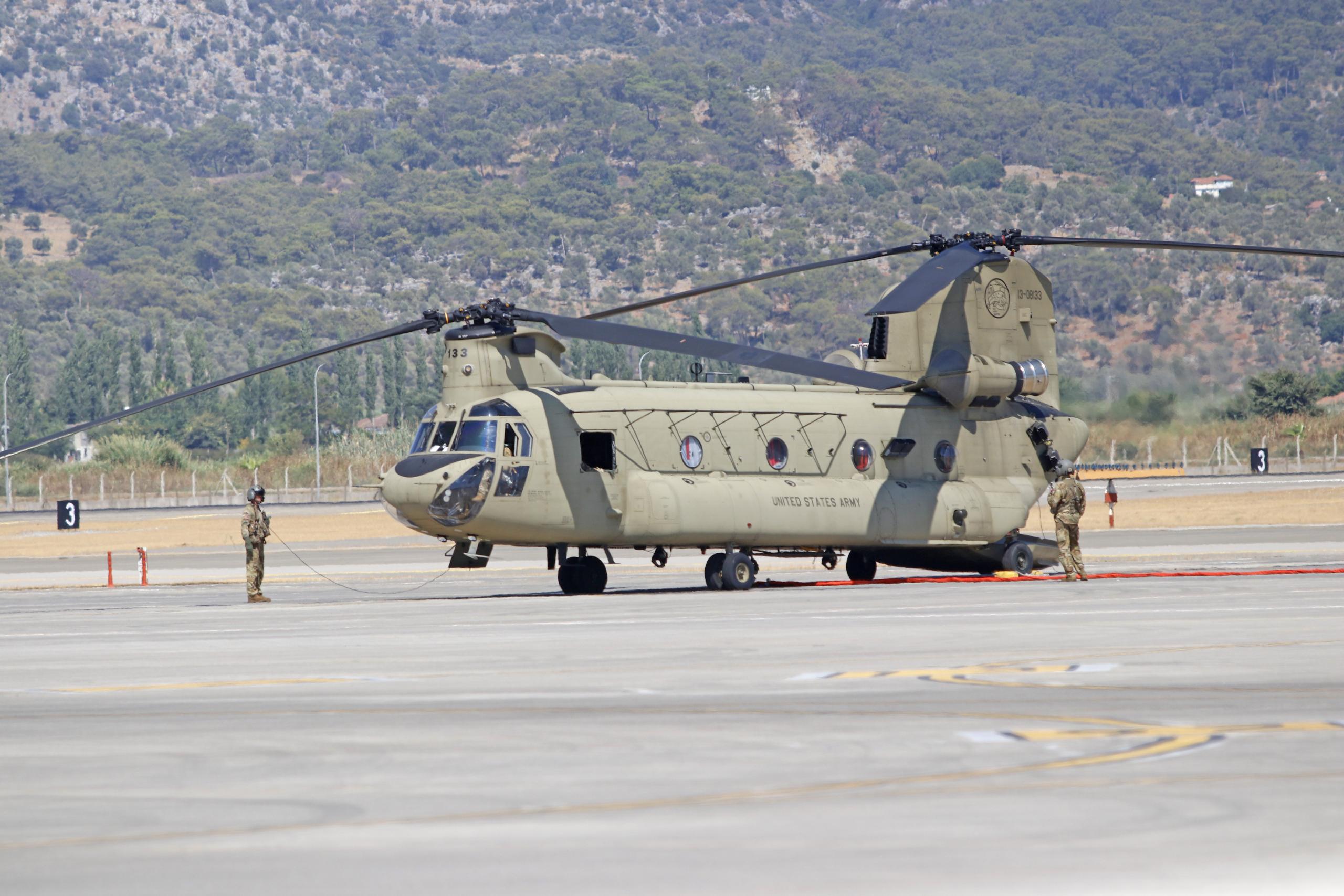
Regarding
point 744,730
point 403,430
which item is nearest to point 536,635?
point 744,730

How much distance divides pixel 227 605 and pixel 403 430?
115352 mm

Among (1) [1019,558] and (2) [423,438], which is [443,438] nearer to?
(2) [423,438]

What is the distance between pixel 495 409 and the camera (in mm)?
26875

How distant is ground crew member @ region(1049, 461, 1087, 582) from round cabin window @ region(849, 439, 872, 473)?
9.52 feet

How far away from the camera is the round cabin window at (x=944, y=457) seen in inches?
1205

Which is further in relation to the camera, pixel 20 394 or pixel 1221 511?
pixel 20 394

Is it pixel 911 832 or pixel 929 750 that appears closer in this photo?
pixel 911 832

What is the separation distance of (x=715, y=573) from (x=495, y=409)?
4.28 metres

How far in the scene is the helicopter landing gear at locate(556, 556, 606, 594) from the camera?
28281mm

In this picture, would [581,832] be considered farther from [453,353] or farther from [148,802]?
[453,353]

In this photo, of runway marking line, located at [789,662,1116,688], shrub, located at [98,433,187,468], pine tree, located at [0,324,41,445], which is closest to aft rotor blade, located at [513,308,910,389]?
runway marking line, located at [789,662,1116,688]

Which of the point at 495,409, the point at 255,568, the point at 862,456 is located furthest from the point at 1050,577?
the point at 255,568

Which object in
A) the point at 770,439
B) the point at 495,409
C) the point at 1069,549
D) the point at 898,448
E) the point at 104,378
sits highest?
the point at 104,378

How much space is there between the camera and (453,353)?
27.6 meters
